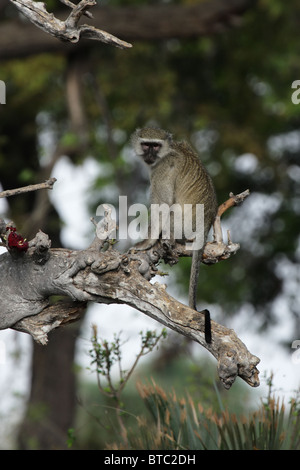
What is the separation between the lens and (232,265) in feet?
32.7

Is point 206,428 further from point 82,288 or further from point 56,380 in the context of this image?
point 56,380

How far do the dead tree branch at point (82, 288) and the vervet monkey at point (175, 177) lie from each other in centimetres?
90

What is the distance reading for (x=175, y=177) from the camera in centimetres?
473

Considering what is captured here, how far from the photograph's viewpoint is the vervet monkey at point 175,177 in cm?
448

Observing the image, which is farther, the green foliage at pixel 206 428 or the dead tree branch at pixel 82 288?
the green foliage at pixel 206 428

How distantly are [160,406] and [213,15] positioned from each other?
18.8 ft

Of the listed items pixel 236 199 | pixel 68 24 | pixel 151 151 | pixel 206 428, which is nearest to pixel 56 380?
pixel 151 151

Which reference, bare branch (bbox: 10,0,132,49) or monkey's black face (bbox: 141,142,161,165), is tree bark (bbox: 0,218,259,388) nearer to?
bare branch (bbox: 10,0,132,49)

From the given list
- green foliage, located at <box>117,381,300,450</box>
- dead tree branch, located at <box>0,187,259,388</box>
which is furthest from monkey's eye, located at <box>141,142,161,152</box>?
green foliage, located at <box>117,381,300,450</box>

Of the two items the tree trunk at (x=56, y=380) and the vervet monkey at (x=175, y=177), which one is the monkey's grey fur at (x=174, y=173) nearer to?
the vervet monkey at (x=175, y=177)

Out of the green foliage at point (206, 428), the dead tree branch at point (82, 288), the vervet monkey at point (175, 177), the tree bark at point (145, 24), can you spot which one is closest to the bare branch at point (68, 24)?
the dead tree branch at point (82, 288)

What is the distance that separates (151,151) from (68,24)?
1.65m

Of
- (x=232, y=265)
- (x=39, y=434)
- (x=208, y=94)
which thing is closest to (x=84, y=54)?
(x=208, y=94)

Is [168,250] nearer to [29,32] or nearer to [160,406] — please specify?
[160,406]
